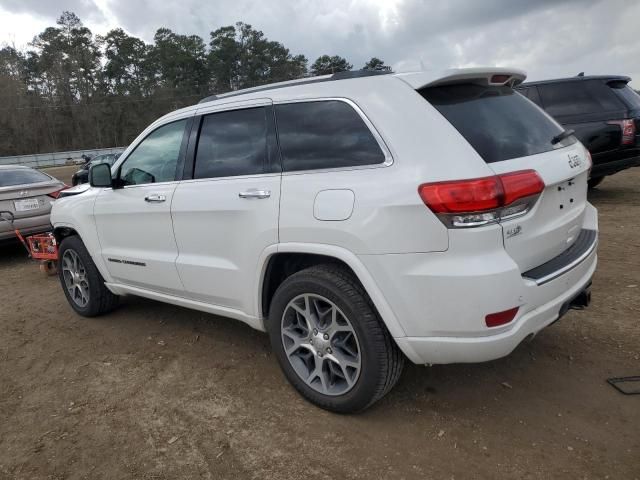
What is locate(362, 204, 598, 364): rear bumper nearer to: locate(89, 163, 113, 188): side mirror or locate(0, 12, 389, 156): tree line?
locate(89, 163, 113, 188): side mirror

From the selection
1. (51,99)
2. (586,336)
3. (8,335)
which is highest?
(51,99)

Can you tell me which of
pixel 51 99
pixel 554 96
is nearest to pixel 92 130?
pixel 51 99

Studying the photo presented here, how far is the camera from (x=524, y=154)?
104 inches

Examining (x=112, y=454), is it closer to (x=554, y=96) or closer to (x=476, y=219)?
(x=476, y=219)

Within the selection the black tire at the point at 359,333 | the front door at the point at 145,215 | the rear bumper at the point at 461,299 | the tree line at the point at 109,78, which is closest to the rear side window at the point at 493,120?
the rear bumper at the point at 461,299

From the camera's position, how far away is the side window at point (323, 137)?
105 inches

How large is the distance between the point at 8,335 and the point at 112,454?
2596mm

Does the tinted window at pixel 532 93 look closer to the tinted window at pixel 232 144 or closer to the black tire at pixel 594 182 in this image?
the black tire at pixel 594 182

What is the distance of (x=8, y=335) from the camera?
183 inches

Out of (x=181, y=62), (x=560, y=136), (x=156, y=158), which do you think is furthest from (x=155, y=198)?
(x=181, y=62)

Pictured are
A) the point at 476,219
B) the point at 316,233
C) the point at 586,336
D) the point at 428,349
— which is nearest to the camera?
the point at 476,219

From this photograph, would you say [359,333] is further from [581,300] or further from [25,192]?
[25,192]

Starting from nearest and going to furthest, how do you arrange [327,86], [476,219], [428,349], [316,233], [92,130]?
[476,219] → [428,349] → [316,233] → [327,86] → [92,130]

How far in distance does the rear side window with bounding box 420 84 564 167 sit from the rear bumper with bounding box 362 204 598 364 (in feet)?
1.77
